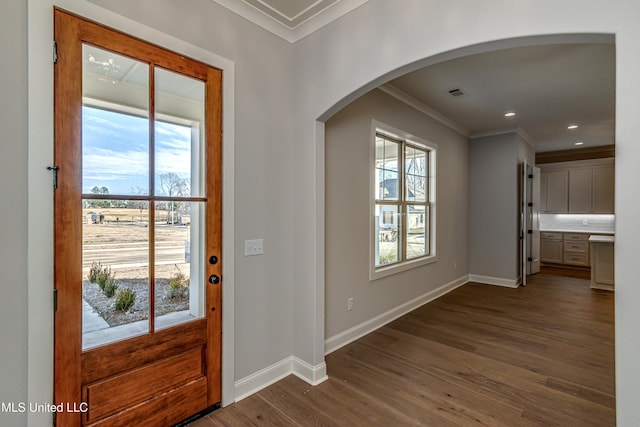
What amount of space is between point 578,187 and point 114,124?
9361mm

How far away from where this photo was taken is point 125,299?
1.78 m

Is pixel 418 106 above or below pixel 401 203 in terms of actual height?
above

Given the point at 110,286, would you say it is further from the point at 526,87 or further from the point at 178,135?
the point at 526,87

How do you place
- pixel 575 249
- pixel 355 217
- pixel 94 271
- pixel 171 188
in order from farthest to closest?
pixel 575 249, pixel 355 217, pixel 171 188, pixel 94 271

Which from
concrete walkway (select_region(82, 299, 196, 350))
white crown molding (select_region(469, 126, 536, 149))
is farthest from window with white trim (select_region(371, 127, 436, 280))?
concrete walkway (select_region(82, 299, 196, 350))

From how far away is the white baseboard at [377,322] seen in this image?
3.04 m

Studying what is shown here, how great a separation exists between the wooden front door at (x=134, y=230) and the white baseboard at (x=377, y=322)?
1251 millimetres

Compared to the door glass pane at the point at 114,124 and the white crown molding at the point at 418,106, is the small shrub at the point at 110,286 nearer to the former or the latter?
the door glass pane at the point at 114,124

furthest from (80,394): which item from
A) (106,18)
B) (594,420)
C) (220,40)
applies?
(594,420)

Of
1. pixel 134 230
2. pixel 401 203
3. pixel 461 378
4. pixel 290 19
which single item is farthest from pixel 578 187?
pixel 134 230

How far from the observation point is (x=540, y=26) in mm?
1481

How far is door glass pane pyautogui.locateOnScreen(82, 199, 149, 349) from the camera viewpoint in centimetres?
164
